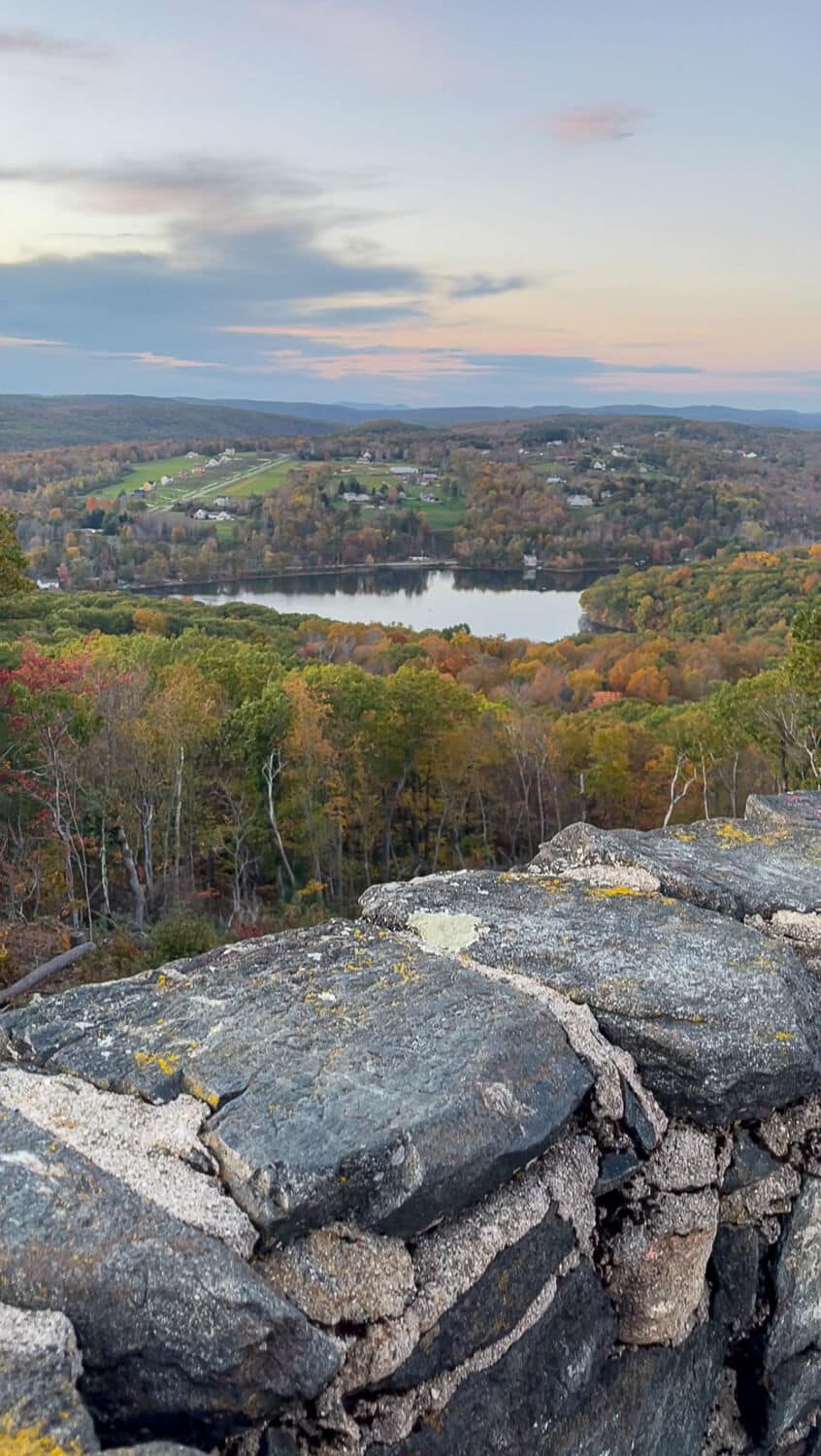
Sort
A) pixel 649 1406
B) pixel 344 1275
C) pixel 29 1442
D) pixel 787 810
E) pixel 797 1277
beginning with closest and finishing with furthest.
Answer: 1. pixel 29 1442
2. pixel 344 1275
3. pixel 649 1406
4. pixel 797 1277
5. pixel 787 810

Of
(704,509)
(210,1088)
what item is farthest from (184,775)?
(704,509)

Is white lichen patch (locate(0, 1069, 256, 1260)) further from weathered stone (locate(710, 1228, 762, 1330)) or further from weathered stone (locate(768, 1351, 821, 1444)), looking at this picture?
weathered stone (locate(768, 1351, 821, 1444))

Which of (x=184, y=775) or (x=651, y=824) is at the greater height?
(x=184, y=775)

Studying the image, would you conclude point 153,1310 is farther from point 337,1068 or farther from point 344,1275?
point 337,1068

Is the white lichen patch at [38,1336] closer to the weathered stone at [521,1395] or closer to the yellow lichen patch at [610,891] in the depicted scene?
the weathered stone at [521,1395]

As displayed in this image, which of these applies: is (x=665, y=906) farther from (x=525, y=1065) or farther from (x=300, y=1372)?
(x=300, y=1372)

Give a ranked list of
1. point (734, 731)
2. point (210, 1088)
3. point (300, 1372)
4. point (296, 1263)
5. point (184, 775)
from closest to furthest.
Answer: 1. point (300, 1372)
2. point (296, 1263)
3. point (210, 1088)
4. point (184, 775)
5. point (734, 731)

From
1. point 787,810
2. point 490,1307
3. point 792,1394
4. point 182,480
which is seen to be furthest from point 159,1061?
point 182,480
